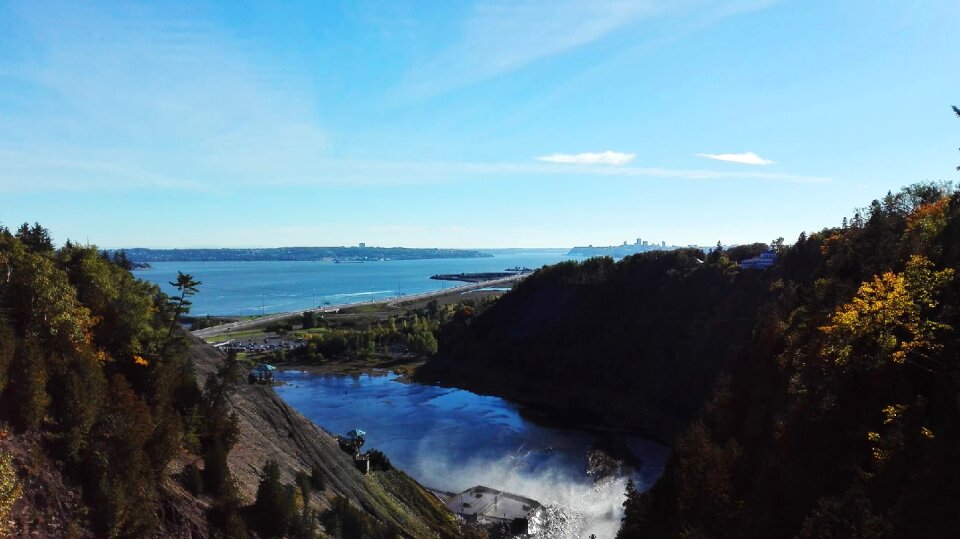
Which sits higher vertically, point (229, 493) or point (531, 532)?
point (229, 493)

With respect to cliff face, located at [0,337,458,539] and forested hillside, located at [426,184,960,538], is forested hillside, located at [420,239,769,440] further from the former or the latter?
cliff face, located at [0,337,458,539]

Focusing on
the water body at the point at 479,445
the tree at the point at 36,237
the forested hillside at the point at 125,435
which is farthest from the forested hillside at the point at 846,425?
the tree at the point at 36,237

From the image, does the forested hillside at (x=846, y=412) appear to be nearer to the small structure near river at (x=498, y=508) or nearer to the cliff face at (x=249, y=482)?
the cliff face at (x=249, y=482)

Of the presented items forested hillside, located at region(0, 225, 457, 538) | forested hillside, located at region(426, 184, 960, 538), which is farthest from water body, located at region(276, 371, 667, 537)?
forested hillside, located at region(426, 184, 960, 538)

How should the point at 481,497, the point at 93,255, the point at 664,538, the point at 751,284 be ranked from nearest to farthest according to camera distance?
the point at 664,538
the point at 93,255
the point at 481,497
the point at 751,284

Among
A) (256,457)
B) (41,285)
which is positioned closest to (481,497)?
(256,457)

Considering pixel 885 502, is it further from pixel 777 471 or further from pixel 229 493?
pixel 229 493

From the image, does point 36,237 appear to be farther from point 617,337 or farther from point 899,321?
point 617,337
